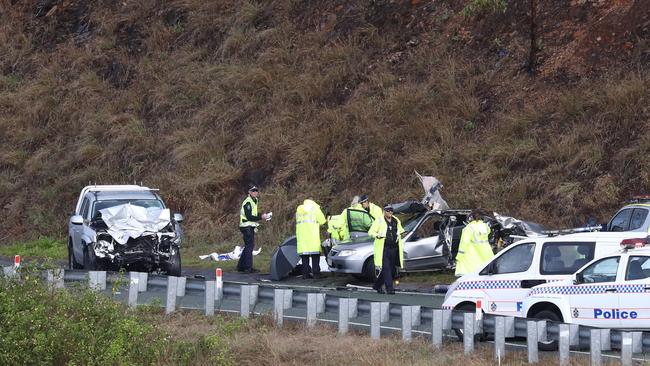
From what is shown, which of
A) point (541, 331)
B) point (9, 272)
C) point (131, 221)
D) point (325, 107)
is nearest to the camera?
point (541, 331)

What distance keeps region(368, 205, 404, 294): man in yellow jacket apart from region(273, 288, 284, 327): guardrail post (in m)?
3.79

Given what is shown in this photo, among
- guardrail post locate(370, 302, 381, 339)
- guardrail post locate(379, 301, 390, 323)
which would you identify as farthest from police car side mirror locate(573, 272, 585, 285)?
guardrail post locate(370, 302, 381, 339)

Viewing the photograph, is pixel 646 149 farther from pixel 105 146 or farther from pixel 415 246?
pixel 105 146

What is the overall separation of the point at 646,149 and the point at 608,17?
5.40 m

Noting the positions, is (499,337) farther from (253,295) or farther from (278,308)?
(253,295)

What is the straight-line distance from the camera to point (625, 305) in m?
15.8

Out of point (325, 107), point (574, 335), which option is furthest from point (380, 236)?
point (325, 107)

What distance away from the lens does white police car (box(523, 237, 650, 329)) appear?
1573cm

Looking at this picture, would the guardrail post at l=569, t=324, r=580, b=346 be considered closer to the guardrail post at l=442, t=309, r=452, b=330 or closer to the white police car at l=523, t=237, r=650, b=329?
the white police car at l=523, t=237, r=650, b=329

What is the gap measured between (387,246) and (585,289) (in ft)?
18.9

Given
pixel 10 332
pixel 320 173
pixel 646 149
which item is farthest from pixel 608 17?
pixel 10 332

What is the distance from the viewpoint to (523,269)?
17344 millimetres

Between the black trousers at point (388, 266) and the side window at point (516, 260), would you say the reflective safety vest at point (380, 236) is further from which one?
the side window at point (516, 260)

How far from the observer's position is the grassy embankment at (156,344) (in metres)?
15.7
